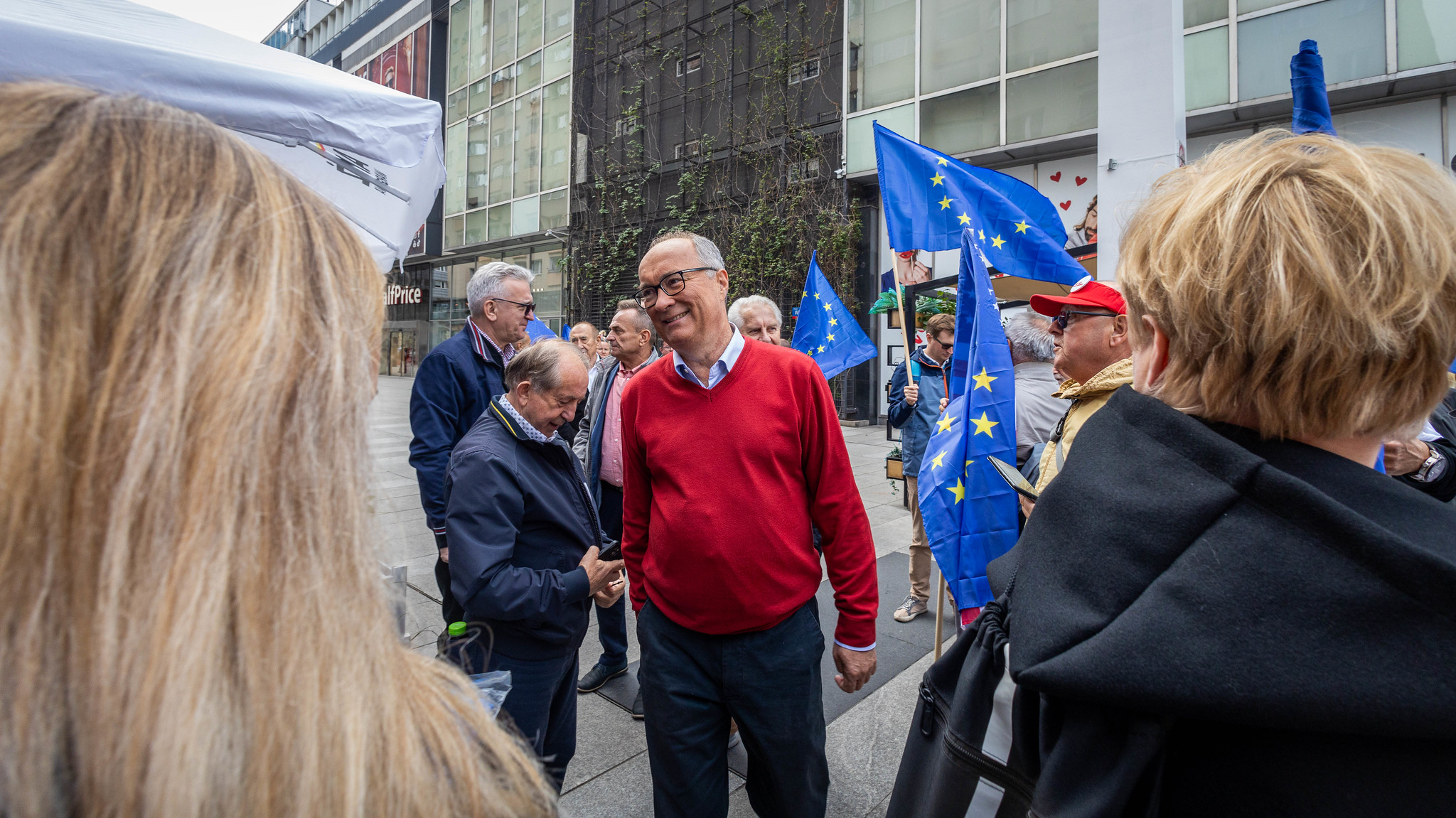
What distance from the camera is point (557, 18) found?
20844mm

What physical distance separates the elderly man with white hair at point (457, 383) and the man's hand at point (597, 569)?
1.05 meters

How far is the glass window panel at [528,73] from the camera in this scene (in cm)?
2141

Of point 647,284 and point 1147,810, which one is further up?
point 647,284

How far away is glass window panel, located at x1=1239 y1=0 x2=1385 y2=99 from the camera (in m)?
9.30

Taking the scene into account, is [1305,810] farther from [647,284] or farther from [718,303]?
[647,284]

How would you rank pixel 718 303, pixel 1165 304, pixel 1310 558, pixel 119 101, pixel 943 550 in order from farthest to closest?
pixel 943 550 → pixel 718 303 → pixel 1165 304 → pixel 1310 558 → pixel 119 101

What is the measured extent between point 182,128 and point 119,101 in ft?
0.20

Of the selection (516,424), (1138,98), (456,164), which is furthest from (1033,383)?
(456,164)

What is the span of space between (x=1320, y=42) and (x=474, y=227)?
21.9m

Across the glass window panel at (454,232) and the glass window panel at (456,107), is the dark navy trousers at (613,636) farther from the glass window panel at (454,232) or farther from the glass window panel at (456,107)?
the glass window panel at (456,107)

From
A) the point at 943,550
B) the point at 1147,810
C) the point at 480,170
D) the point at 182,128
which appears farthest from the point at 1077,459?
the point at 480,170

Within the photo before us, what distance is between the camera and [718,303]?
230cm

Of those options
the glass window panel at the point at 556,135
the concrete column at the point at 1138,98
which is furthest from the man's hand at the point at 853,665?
the glass window panel at the point at 556,135

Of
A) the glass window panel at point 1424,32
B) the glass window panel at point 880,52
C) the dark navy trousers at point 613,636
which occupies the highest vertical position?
the glass window panel at point 880,52
